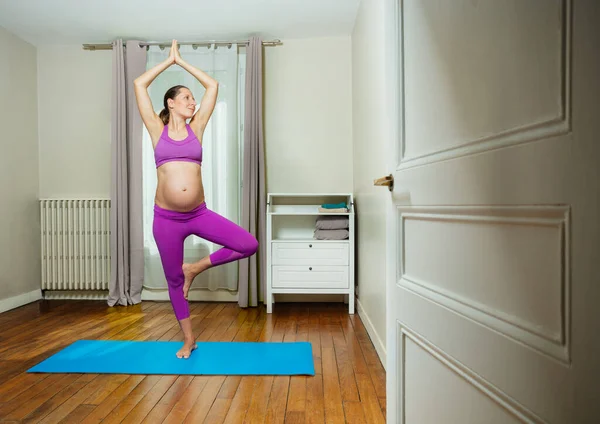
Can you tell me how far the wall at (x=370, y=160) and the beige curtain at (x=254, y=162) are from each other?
2.74 ft

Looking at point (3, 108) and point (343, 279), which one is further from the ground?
point (3, 108)

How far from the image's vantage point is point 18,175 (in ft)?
12.9

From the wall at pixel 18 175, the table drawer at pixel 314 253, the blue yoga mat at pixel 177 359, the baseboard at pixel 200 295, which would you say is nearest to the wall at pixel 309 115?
the table drawer at pixel 314 253

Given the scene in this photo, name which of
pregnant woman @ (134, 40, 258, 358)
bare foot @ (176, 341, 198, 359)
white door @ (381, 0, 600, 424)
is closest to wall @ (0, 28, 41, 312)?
pregnant woman @ (134, 40, 258, 358)

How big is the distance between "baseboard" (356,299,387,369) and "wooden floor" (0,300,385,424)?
0.13 feet

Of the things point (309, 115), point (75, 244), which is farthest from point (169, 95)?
point (75, 244)

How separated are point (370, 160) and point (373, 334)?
3.63 feet

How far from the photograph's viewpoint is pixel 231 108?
3.99 m

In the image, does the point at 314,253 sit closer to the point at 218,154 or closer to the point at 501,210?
the point at 218,154

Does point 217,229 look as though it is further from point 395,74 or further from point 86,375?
point 395,74

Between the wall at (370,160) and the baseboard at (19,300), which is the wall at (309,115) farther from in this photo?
the baseboard at (19,300)

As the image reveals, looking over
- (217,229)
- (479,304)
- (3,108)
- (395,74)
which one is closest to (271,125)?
(217,229)

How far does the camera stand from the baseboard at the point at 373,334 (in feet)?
7.55

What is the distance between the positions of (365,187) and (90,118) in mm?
2795
